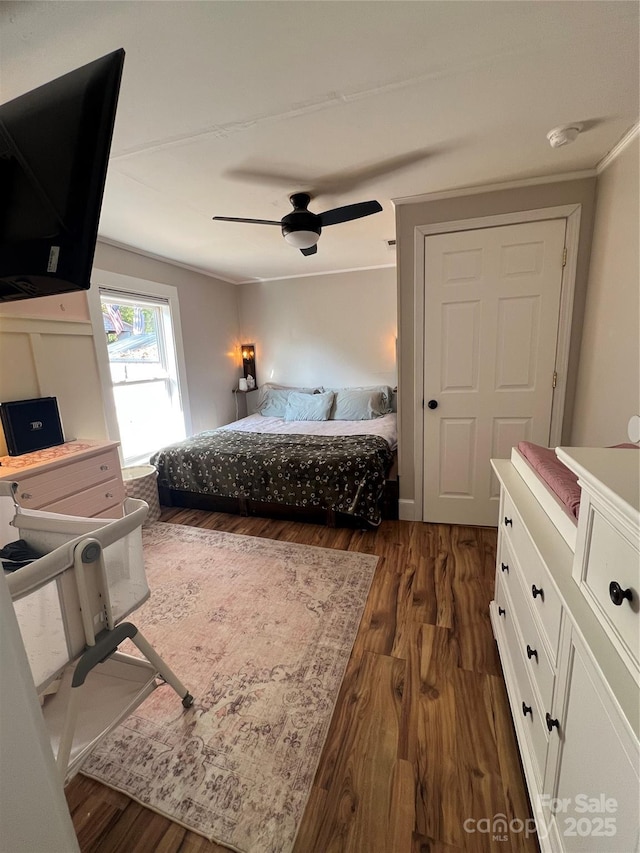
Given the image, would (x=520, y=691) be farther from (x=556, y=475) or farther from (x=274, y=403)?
(x=274, y=403)

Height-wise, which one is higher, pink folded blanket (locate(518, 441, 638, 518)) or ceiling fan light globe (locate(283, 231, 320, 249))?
ceiling fan light globe (locate(283, 231, 320, 249))

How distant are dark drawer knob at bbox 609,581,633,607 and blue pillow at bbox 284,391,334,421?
3560mm

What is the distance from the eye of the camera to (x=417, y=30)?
111 centimetres

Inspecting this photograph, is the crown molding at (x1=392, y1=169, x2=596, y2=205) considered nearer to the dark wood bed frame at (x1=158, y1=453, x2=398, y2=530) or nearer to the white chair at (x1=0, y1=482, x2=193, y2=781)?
the dark wood bed frame at (x1=158, y1=453, x2=398, y2=530)

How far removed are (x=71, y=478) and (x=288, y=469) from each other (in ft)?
4.77

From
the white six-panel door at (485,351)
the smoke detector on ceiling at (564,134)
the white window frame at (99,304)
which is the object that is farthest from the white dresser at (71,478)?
the smoke detector on ceiling at (564,134)

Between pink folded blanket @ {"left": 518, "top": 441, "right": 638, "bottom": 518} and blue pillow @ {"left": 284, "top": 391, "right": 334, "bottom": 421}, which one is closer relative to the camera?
pink folded blanket @ {"left": 518, "top": 441, "right": 638, "bottom": 518}

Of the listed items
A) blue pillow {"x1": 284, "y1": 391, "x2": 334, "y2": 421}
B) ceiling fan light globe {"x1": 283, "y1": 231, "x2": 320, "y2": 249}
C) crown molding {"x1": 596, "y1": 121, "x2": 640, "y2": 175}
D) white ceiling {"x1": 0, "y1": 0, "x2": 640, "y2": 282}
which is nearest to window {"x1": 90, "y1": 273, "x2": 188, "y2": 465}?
white ceiling {"x1": 0, "y1": 0, "x2": 640, "y2": 282}

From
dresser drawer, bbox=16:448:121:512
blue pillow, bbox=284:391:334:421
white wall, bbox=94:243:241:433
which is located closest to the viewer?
dresser drawer, bbox=16:448:121:512

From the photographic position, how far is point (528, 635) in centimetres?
113

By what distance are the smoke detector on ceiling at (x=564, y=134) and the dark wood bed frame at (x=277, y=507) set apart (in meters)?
2.26

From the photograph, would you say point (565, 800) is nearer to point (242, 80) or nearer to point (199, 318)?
point (242, 80)

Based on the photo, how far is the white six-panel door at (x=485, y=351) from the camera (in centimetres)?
228

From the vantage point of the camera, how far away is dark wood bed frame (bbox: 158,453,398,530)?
2832 mm
